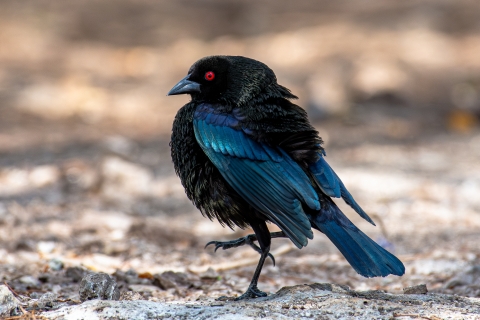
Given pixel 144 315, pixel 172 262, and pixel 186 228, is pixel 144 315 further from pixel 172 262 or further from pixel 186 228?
pixel 186 228

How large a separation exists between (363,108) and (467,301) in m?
7.33

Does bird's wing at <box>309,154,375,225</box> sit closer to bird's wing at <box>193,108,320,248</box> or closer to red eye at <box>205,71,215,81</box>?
bird's wing at <box>193,108,320,248</box>

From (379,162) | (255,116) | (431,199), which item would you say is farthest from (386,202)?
(255,116)

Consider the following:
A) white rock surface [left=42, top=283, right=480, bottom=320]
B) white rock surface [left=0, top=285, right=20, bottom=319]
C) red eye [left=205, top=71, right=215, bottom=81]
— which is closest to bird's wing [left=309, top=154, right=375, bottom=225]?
white rock surface [left=42, top=283, right=480, bottom=320]

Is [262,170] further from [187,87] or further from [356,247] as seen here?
[187,87]

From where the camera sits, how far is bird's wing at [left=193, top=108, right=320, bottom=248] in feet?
11.7

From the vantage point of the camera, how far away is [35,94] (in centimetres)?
1041

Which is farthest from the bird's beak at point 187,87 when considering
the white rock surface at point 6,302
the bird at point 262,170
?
the white rock surface at point 6,302

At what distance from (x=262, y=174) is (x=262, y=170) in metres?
0.02

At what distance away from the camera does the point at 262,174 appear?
371 cm

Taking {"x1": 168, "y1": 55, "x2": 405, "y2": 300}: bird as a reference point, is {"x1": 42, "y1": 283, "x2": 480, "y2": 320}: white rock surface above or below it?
below

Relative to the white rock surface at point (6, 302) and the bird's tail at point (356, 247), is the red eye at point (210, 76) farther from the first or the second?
the white rock surface at point (6, 302)

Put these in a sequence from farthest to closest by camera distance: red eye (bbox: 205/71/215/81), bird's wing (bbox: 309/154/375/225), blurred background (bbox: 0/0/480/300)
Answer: blurred background (bbox: 0/0/480/300), red eye (bbox: 205/71/215/81), bird's wing (bbox: 309/154/375/225)

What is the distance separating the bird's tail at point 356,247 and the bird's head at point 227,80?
31.9 inches
